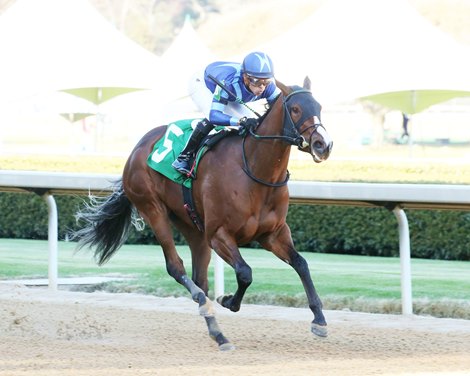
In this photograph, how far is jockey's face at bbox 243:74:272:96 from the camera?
543 centimetres

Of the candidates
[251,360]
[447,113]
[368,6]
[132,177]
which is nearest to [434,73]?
[368,6]

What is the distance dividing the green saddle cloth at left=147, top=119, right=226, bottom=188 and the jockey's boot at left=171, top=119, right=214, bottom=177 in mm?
51

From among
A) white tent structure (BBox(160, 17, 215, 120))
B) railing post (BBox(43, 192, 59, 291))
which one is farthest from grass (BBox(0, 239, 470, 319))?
white tent structure (BBox(160, 17, 215, 120))

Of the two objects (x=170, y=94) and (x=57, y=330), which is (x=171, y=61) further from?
(x=57, y=330)

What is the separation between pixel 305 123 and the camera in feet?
16.8

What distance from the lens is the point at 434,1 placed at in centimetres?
6469

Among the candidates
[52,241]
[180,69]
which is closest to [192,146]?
[52,241]

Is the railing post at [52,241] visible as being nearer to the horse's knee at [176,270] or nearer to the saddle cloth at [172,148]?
the saddle cloth at [172,148]

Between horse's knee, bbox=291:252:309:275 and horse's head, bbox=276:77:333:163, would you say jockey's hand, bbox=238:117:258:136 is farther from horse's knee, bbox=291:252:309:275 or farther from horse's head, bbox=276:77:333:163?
horse's knee, bbox=291:252:309:275

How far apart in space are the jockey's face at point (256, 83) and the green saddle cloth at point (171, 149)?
1.26ft

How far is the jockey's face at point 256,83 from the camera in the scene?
543cm

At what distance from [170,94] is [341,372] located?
17273 mm

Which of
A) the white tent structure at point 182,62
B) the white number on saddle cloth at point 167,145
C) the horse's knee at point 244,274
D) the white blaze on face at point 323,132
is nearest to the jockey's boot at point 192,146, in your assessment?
the white number on saddle cloth at point 167,145

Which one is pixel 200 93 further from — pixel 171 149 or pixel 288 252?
pixel 288 252
